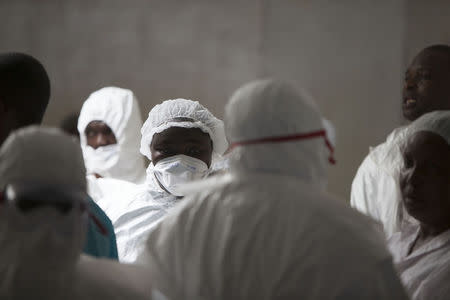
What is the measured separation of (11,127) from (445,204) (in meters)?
1.51

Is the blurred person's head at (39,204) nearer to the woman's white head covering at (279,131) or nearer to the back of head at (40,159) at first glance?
the back of head at (40,159)

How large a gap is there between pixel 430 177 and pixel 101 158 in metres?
2.83

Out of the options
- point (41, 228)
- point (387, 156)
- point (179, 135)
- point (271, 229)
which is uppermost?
point (41, 228)

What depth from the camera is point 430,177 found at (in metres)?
2.74

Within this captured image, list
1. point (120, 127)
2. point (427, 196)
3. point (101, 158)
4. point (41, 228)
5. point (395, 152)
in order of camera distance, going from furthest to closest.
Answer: point (120, 127)
point (101, 158)
point (395, 152)
point (427, 196)
point (41, 228)

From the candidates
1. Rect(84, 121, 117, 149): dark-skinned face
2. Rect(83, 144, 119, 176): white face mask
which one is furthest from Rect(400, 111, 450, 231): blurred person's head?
Rect(84, 121, 117, 149): dark-skinned face

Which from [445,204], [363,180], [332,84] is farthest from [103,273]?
[332,84]

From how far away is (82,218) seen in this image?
1.95 metres

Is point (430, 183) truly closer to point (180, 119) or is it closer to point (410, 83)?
point (180, 119)

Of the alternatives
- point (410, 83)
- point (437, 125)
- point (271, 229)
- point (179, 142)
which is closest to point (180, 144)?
point (179, 142)

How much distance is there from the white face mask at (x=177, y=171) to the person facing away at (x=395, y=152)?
0.84 m

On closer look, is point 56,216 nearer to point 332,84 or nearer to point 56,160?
point 56,160

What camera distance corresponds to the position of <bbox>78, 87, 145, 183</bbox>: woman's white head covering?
522 centimetres

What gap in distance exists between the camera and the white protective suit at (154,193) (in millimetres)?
3549
